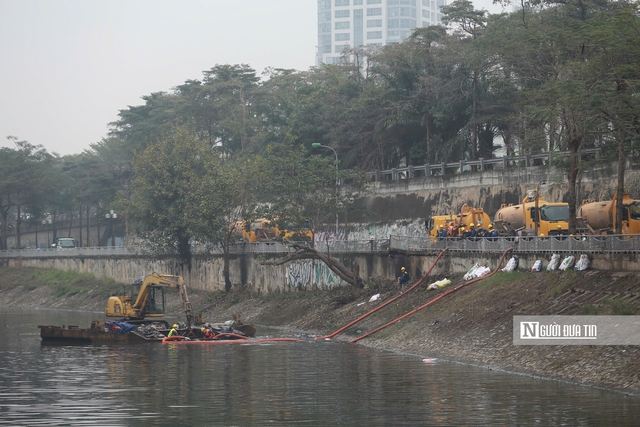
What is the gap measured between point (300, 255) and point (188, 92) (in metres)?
55.9

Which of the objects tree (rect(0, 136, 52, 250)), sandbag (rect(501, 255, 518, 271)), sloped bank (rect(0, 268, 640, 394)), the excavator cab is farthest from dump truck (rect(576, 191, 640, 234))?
tree (rect(0, 136, 52, 250))

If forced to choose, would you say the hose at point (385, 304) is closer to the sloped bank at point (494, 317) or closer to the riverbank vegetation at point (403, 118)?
the sloped bank at point (494, 317)

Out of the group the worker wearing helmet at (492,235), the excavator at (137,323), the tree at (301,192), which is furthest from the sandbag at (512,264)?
the tree at (301,192)

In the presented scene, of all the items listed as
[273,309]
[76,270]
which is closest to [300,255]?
[273,309]

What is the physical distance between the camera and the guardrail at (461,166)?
58575 mm

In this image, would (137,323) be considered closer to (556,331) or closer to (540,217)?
(540,217)

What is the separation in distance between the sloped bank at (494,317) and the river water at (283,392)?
1.17 meters

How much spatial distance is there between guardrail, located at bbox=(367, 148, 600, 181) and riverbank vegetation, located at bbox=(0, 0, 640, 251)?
1666 mm

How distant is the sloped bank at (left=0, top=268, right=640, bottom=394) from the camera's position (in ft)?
102

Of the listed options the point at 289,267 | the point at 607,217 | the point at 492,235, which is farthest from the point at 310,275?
the point at 607,217

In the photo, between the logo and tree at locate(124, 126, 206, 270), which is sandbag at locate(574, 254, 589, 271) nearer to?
the logo

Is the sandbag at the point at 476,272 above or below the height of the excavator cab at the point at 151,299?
above

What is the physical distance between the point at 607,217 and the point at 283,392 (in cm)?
2247

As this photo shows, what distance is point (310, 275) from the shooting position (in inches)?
2498
